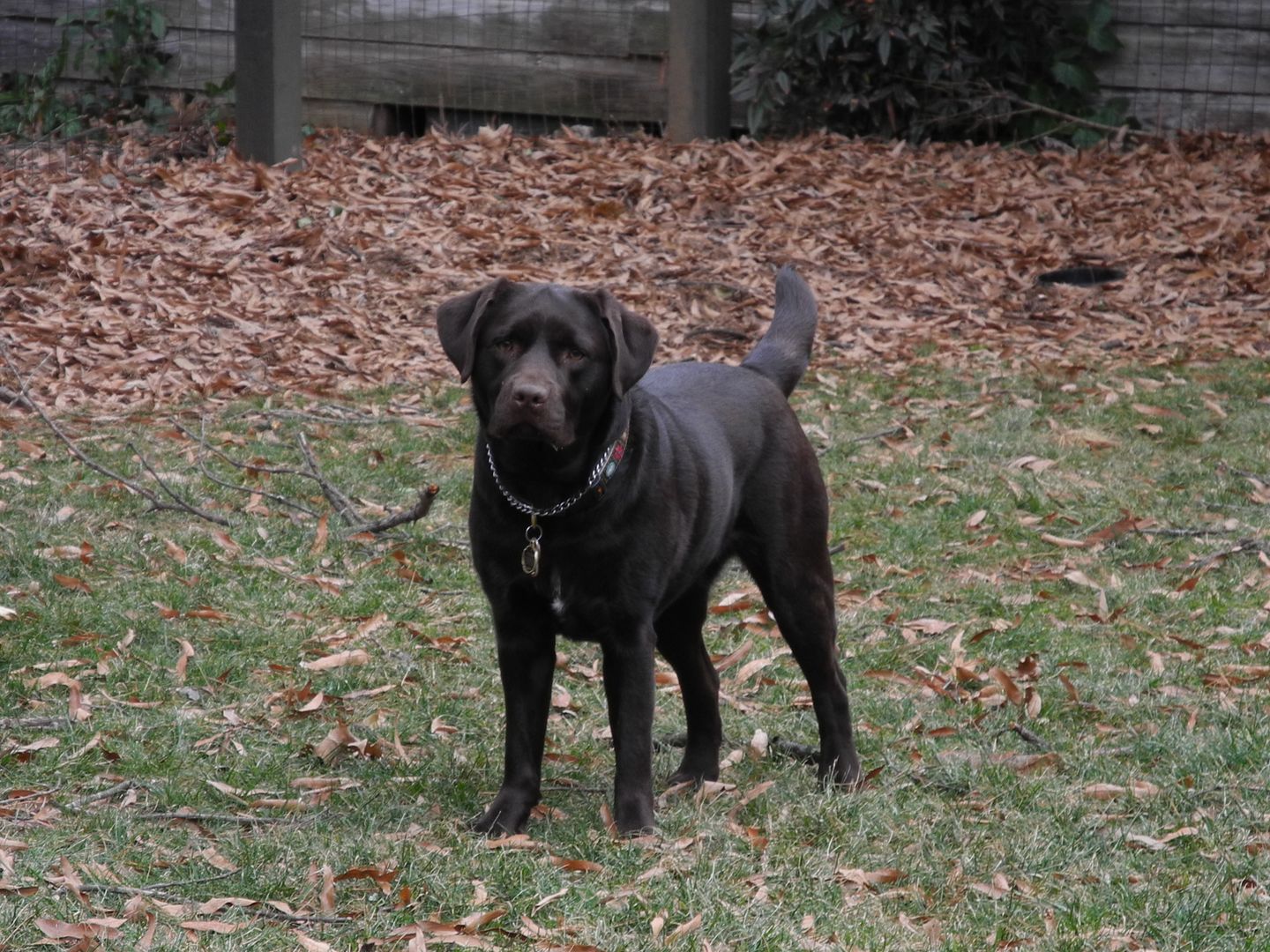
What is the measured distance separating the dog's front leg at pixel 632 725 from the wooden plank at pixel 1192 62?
1024 centimetres

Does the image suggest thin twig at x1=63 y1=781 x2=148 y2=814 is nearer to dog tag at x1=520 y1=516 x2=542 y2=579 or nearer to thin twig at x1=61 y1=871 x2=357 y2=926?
thin twig at x1=61 y1=871 x2=357 y2=926

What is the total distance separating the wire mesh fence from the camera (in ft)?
40.6

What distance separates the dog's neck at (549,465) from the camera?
4098 mm

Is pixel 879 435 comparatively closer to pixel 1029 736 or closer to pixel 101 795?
pixel 1029 736

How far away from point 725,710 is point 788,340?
125 centimetres

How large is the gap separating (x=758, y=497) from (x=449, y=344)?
1.06 metres

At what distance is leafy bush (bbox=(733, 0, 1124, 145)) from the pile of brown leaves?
402mm

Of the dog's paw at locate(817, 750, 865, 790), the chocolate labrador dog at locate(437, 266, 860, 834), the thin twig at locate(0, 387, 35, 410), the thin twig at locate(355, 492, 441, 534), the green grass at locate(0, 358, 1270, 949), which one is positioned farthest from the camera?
the thin twig at locate(0, 387, 35, 410)

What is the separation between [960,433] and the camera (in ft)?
27.8

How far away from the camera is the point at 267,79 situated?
10.9 metres

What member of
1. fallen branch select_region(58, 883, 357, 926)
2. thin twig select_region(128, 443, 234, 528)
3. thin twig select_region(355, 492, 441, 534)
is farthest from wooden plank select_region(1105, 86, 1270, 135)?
fallen branch select_region(58, 883, 357, 926)

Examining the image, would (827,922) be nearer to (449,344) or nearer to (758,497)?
(758,497)

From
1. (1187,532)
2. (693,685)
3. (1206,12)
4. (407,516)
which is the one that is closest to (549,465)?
(693,685)

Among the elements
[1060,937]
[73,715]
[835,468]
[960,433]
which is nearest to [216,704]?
[73,715]
